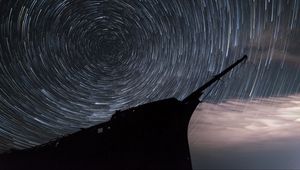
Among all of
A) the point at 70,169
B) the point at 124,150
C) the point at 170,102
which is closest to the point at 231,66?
the point at 170,102

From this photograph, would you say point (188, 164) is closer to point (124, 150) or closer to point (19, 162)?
point (124, 150)

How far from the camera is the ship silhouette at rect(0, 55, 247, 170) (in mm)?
26125

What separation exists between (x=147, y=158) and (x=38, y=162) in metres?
10.8

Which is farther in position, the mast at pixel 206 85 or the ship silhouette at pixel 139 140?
the mast at pixel 206 85

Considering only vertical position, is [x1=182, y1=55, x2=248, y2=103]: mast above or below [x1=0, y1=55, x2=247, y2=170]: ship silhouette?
above

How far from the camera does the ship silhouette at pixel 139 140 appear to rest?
26.1m

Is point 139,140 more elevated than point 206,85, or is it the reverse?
point 206,85

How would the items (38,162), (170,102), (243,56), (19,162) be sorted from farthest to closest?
(19,162) → (38,162) → (243,56) → (170,102)

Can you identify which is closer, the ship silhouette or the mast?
the ship silhouette

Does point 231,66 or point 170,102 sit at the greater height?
point 231,66

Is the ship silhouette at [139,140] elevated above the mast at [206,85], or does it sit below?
below

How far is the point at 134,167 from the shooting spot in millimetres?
26156

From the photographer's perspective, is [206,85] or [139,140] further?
[206,85]

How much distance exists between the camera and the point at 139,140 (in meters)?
27.2
